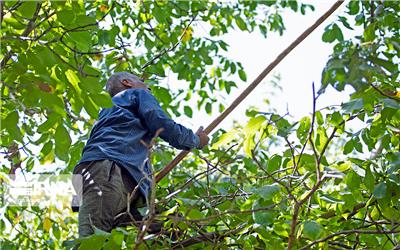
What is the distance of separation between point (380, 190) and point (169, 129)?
1089 mm

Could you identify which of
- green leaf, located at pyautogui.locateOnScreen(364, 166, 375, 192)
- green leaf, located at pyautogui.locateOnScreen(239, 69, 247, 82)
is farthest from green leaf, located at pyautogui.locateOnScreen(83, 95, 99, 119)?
green leaf, located at pyautogui.locateOnScreen(239, 69, 247, 82)

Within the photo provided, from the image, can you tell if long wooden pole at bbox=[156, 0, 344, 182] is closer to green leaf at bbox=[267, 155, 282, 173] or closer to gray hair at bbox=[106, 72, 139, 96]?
green leaf at bbox=[267, 155, 282, 173]

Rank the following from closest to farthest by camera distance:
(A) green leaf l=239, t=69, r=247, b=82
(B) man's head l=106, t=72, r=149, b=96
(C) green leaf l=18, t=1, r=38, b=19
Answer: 1. (C) green leaf l=18, t=1, r=38, b=19
2. (B) man's head l=106, t=72, r=149, b=96
3. (A) green leaf l=239, t=69, r=247, b=82

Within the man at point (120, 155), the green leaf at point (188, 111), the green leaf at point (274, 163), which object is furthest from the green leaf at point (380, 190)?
the green leaf at point (188, 111)

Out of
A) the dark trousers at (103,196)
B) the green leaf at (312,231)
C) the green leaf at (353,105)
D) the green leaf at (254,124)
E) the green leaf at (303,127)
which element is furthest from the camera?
the dark trousers at (103,196)

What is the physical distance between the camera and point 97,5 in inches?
213

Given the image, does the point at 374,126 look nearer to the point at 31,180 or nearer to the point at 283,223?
the point at 283,223

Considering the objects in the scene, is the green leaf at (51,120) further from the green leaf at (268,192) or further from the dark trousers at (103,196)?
the green leaf at (268,192)

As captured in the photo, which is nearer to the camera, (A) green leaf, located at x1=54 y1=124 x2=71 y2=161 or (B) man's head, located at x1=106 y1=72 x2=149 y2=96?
(A) green leaf, located at x1=54 y1=124 x2=71 y2=161

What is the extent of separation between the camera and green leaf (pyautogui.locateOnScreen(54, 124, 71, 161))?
2.94 metres

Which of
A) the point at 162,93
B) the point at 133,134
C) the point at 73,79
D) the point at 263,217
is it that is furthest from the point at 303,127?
the point at 162,93

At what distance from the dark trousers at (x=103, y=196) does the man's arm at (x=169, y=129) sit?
257 millimetres

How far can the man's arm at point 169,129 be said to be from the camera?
141 inches

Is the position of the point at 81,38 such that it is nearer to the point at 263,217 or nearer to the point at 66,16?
the point at 66,16
